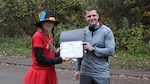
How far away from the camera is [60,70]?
32.1 feet

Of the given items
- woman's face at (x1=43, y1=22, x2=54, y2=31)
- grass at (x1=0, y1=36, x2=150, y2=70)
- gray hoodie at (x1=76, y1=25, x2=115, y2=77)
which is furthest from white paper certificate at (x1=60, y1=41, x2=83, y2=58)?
grass at (x1=0, y1=36, x2=150, y2=70)

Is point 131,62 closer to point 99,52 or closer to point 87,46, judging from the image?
point 99,52

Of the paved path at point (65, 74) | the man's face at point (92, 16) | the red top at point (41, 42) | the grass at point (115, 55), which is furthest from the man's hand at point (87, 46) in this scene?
the grass at point (115, 55)

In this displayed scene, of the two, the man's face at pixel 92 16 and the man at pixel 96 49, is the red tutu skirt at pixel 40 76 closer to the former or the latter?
the man at pixel 96 49

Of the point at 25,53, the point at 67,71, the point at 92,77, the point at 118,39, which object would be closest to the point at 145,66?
the point at 67,71

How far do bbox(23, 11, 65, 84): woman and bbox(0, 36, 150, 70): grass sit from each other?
608 cm

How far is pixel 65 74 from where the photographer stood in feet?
30.1

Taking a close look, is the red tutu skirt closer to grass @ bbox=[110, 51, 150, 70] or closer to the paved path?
the paved path

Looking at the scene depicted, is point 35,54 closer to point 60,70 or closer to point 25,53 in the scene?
point 60,70

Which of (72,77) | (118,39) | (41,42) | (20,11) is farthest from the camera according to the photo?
(20,11)

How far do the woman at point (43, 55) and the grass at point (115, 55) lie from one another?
6084mm

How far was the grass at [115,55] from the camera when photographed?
33.2ft

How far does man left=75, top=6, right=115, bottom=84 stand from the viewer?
3.90m

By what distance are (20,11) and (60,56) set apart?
1318cm
